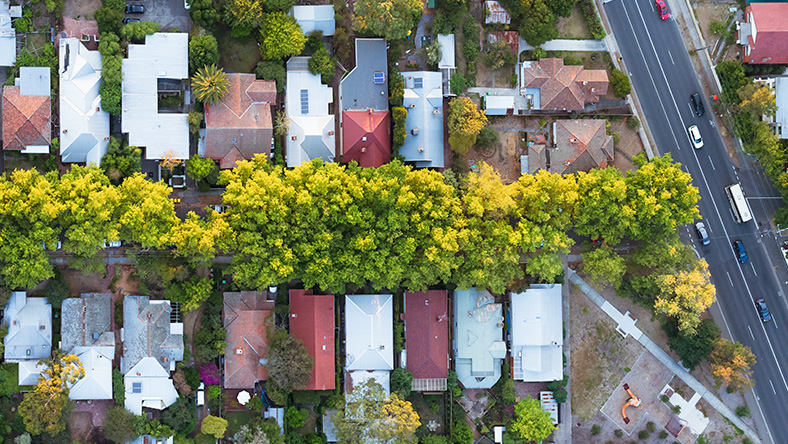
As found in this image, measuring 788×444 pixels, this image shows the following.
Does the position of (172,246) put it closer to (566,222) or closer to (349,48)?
(349,48)

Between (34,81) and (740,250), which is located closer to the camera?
(34,81)

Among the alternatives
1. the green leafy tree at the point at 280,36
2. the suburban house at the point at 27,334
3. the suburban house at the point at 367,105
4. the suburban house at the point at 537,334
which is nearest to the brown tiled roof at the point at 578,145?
the suburban house at the point at 537,334

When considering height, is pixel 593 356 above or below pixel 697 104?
below

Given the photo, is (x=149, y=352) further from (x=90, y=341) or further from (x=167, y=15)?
(x=167, y=15)

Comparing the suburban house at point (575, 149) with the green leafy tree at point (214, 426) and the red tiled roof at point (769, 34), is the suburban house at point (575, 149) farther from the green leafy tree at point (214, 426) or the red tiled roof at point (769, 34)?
the green leafy tree at point (214, 426)

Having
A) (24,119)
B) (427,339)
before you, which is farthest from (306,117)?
(24,119)

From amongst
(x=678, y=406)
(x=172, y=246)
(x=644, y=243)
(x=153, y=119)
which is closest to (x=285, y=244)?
(x=172, y=246)
